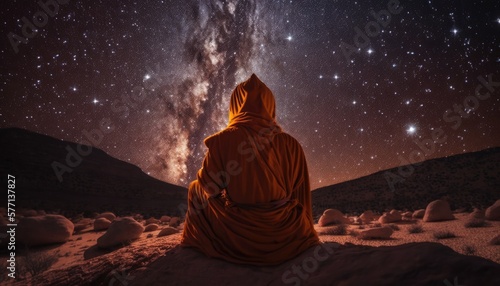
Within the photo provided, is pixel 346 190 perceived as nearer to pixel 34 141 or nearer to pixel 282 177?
pixel 282 177

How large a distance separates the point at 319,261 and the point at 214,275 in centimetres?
113

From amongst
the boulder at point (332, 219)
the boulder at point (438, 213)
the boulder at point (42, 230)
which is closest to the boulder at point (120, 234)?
the boulder at point (42, 230)

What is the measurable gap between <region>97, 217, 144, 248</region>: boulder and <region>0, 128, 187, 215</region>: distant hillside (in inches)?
788

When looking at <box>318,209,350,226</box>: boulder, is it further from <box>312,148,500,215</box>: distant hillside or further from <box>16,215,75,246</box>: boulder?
<box>312,148,500,215</box>: distant hillside

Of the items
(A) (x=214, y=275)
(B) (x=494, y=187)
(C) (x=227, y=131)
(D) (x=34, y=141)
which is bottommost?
(B) (x=494, y=187)

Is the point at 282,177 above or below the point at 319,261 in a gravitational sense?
above

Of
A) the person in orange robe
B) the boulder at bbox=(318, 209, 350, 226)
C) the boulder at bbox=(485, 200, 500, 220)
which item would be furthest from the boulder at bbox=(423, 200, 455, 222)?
the person in orange robe

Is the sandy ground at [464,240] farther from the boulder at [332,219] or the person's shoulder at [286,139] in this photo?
the person's shoulder at [286,139]

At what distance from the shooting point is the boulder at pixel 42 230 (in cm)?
788

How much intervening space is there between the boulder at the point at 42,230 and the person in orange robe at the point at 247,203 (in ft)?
25.7

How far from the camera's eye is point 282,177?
3385 millimetres

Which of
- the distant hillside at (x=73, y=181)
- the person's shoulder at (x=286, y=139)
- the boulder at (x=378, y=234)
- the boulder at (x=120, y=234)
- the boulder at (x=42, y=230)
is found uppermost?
the distant hillside at (x=73, y=181)

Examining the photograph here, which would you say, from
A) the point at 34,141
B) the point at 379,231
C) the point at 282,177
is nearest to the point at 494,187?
the point at 379,231

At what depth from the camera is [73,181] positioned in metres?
35.9
